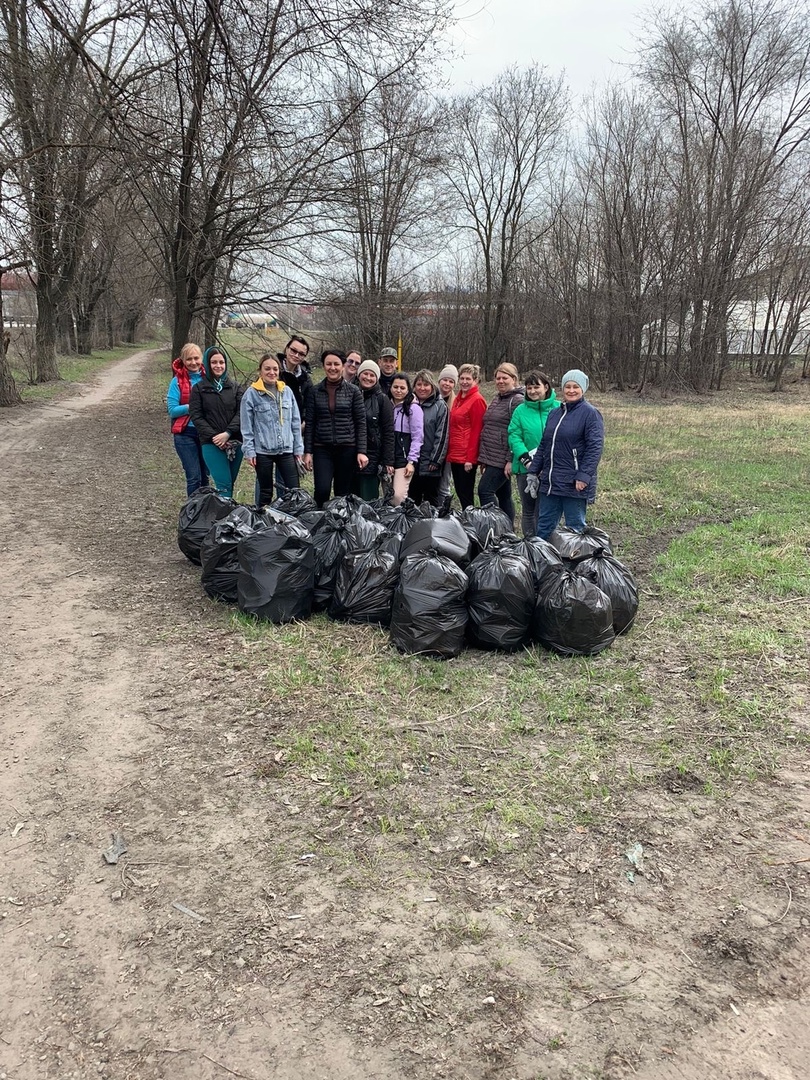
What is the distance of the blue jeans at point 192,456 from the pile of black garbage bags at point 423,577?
1.49m

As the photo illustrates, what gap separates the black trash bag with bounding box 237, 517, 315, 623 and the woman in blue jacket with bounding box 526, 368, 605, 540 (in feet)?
6.18

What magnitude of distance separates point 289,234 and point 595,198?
15.5 metres

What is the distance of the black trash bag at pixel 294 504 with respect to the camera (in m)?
4.91

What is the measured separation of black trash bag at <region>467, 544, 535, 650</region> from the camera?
12.6 ft

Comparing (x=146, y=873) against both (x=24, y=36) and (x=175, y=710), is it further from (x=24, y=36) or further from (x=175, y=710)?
(x=24, y=36)

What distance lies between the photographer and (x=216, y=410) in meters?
5.59

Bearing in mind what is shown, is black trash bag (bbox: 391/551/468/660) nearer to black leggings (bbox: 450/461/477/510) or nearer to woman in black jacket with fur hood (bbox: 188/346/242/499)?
black leggings (bbox: 450/461/477/510)

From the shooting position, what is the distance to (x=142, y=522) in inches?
265

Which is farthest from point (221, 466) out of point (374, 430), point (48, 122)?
point (48, 122)

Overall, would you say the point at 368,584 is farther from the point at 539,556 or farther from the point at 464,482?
the point at 464,482

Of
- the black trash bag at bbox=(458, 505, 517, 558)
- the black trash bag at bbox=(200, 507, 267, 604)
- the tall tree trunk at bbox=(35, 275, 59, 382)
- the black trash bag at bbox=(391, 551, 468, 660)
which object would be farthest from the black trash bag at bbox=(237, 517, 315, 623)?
the tall tree trunk at bbox=(35, 275, 59, 382)

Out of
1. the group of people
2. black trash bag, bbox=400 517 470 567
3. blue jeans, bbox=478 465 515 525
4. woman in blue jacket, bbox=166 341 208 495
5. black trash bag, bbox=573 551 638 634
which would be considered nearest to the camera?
black trash bag, bbox=573 551 638 634

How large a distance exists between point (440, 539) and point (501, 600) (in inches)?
21.7

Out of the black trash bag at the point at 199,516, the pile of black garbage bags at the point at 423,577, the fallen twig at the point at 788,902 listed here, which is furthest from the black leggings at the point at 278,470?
the fallen twig at the point at 788,902
